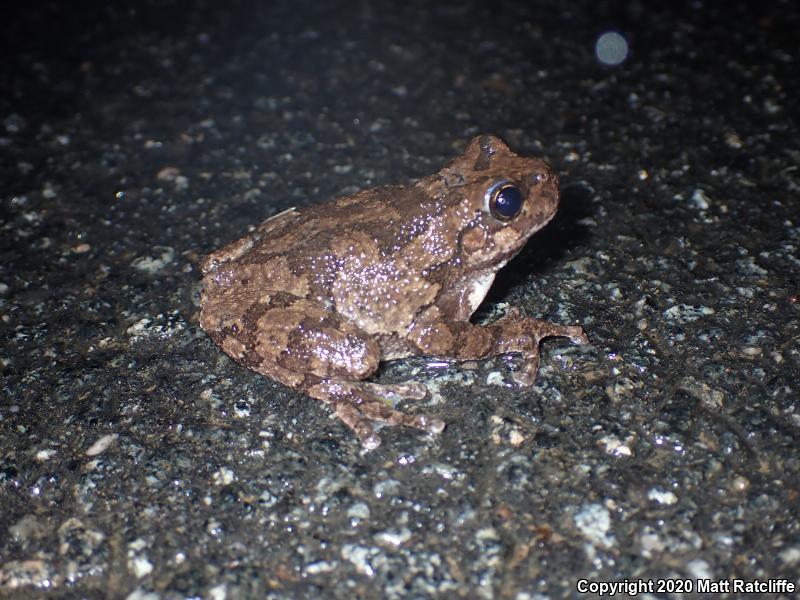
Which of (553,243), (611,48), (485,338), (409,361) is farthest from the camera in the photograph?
(611,48)

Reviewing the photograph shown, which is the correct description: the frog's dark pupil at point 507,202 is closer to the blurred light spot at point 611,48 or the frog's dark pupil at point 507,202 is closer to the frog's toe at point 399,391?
the frog's toe at point 399,391

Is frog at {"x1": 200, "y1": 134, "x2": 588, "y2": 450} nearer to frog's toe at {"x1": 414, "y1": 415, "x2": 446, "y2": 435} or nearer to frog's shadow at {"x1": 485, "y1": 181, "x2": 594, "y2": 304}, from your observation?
frog's toe at {"x1": 414, "y1": 415, "x2": 446, "y2": 435}

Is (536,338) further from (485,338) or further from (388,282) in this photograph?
(388,282)

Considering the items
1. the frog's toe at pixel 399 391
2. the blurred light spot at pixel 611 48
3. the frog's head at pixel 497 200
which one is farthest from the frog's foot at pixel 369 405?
the blurred light spot at pixel 611 48

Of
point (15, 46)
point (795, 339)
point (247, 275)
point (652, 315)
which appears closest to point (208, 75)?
point (15, 46)

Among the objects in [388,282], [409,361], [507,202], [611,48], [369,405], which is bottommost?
[409,361]

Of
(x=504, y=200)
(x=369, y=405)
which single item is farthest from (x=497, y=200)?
(x=369, y=405)

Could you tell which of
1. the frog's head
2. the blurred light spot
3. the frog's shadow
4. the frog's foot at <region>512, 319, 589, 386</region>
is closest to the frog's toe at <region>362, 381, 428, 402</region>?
the frog's foot at <region>512, 319, 589, 386</region>
